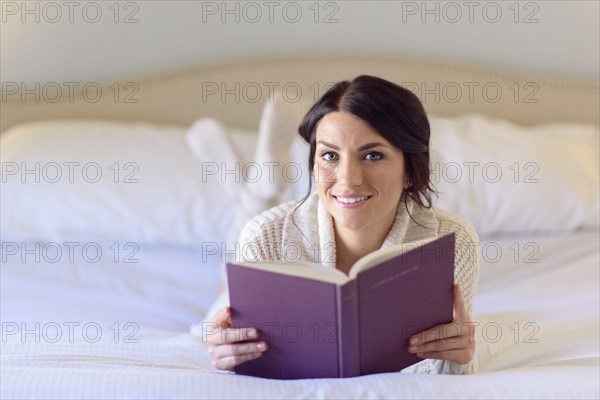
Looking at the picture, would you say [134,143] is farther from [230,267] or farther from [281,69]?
[230,267]

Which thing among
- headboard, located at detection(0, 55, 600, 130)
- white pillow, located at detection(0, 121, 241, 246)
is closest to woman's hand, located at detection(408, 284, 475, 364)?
white pillow, located at detection(0, 121, 241, 246)

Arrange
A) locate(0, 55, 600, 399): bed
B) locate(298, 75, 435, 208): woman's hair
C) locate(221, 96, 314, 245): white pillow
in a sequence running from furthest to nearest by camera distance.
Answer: locate(221, 96, 314, 245): white pillow < locate(0, 55, 600, 399): bed < locate(298, 75, 435, 208): woman's hair

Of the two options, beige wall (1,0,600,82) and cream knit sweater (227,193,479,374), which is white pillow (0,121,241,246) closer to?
beige wall (1,0,600,82)

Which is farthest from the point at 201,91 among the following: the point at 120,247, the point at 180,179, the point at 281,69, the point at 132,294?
the point at 132,294

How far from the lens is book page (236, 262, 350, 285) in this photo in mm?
1131

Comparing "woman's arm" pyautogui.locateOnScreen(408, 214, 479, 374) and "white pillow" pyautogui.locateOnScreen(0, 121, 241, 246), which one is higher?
"white pillow" pyautogui.locateOnScreen(0, 121, 241, 246)

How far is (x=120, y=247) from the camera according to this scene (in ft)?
6.72

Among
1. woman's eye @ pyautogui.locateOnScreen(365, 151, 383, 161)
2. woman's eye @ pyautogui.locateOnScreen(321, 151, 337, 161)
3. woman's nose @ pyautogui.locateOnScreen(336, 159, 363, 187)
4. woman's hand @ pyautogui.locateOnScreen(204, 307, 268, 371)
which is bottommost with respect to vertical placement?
woman's hand @ pyautogui.locateOnScreen(204, 307, 268, 371)

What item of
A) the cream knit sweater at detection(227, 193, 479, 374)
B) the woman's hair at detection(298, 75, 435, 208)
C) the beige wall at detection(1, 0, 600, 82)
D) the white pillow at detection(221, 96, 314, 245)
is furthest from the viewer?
the beige wall at detection(1, 0, 600, 82)

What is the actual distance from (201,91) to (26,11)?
1.87 feet

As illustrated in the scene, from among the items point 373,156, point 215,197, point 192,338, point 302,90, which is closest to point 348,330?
point 373,156

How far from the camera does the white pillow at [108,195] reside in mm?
2018

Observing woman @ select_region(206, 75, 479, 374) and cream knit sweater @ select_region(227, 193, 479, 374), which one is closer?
woman @ select_region(206, 75, 479, 374)

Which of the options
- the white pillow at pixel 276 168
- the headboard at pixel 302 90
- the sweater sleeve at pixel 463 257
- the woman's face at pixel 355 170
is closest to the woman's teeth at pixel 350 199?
the woman's face at pixel 355 170
